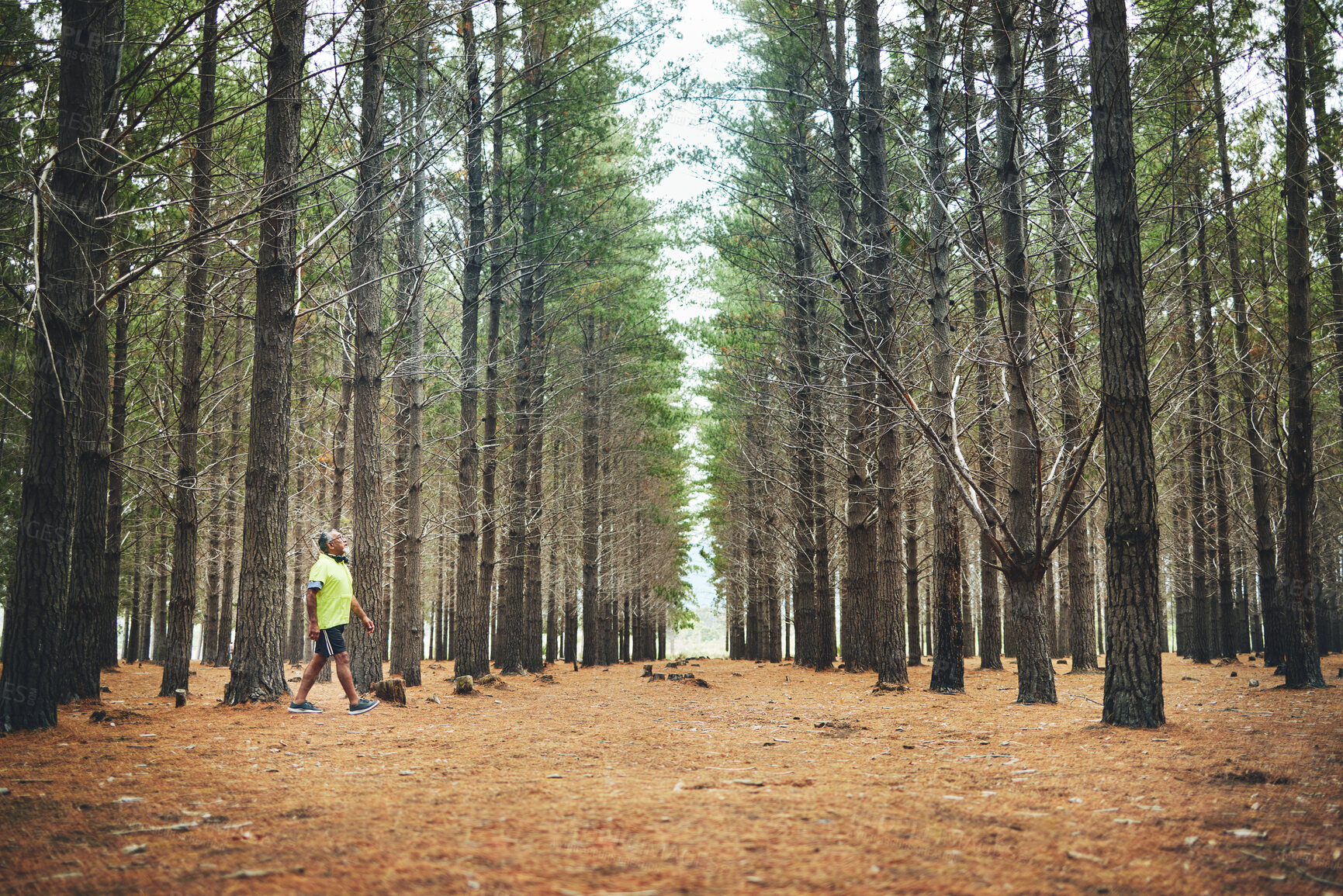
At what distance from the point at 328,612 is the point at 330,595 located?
0.17m

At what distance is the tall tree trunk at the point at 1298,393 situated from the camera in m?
9.61

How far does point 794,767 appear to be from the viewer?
4.66m

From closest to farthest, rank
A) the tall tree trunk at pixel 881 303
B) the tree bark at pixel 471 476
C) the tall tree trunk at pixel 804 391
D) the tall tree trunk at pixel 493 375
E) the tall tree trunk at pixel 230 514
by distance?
the tall tree trunk at pixel 881 303
the tree bark at pixel 471 476
the tall tree trunk at pixel 493 375
the tall tree trunk at pixel 804 391
the tall tree trunk at pixel 230 514

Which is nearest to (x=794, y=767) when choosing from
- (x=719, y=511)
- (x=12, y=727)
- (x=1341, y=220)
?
(x=12, y=727)

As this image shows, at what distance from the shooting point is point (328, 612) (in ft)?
25.1

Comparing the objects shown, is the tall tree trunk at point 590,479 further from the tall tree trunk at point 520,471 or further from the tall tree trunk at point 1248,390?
the tall tree trunk at point 1248,390

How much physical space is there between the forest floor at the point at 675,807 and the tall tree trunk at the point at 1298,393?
362 centimetres

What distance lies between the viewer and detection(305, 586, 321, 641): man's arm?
7418 millimetres

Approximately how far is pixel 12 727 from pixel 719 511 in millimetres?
27638

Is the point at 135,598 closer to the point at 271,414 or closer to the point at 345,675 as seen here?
the point at 271,414

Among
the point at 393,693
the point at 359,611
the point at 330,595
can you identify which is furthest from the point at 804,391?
the point at 330,595

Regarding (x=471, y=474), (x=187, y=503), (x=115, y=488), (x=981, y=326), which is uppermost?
(x=981, y=326)

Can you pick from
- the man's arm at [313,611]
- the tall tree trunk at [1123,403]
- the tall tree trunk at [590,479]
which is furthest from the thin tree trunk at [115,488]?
the tall tree trunk at [1123,403]

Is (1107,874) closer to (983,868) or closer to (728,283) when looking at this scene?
(983,868)
